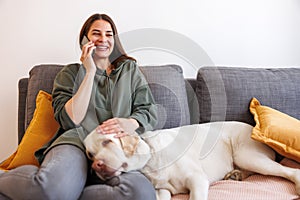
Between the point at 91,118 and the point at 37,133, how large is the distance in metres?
0.30

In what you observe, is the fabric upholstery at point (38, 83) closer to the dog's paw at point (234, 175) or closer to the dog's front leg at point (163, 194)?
the dog's front leg at point (163, 194)

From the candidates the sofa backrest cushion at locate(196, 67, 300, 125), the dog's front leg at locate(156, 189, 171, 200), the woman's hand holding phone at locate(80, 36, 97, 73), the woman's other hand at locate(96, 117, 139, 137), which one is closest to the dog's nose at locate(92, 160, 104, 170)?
the woman's other hand at locate(96, 117, 139, 137)

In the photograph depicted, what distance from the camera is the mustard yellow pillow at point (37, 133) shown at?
5.57 feet

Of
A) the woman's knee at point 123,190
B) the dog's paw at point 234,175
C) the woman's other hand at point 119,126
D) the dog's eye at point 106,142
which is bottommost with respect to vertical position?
the dog's paw at point 234,175

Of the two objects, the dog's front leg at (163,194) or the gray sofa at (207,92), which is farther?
the gray sofa at (207,92)

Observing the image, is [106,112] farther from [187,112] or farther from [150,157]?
[187,112]

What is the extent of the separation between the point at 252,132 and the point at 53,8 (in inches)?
50.1

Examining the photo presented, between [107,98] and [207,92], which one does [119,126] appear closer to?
[107,98]

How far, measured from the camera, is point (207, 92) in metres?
1.94

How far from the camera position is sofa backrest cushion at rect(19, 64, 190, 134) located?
1830mm

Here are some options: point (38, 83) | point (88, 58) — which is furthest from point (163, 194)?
point (38, 83)

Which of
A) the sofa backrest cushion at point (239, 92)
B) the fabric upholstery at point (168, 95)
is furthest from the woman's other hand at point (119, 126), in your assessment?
the sofa backrest cushion at point (239, 92)

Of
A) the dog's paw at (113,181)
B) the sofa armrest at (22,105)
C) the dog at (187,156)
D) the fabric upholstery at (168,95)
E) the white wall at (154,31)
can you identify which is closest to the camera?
the dog's paw at (113,181)

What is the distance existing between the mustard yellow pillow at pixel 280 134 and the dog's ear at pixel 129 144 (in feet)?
1.75
